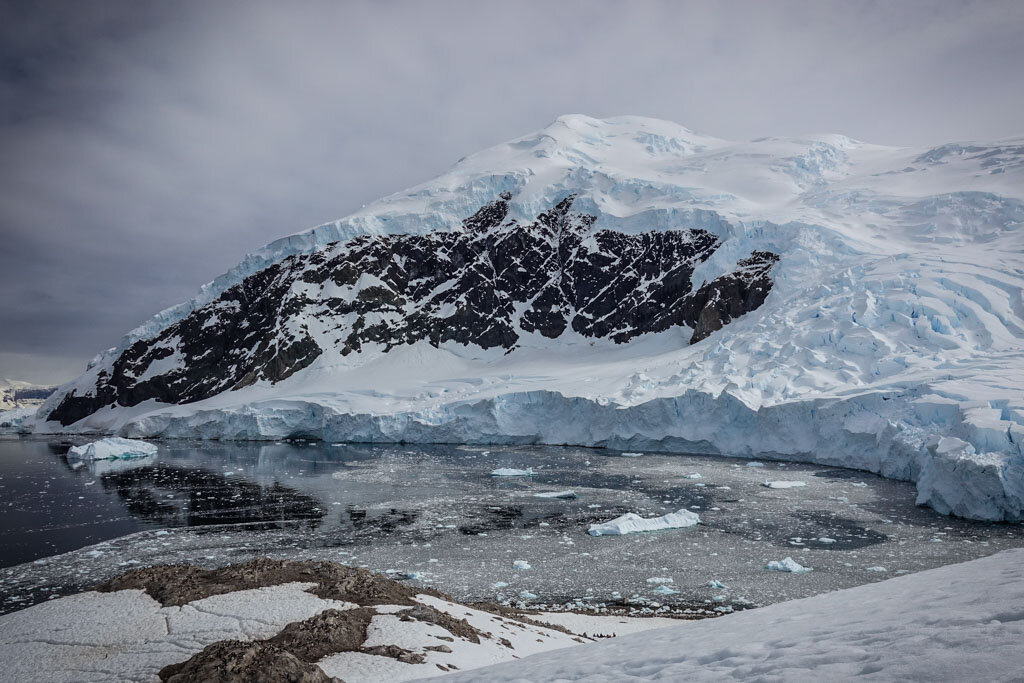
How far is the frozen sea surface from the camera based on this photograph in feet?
42.6

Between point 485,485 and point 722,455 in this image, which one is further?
point 722,455

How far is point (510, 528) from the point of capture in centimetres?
1773

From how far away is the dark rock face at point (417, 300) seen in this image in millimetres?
67500

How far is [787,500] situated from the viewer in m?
20.4

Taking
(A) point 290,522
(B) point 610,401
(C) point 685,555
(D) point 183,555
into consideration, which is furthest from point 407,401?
(C) point 685,555

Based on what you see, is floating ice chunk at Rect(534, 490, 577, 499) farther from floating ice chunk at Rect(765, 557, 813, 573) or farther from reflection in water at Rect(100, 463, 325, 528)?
floating ice chunk at Rect(765, 557, 813, 573)

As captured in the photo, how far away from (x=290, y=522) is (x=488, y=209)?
221 feet

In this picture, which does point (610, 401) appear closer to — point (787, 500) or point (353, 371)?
point (787, 500)

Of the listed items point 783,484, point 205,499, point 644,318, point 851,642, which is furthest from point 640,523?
point 644,318

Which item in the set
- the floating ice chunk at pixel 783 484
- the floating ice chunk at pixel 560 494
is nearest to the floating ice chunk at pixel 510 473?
the floating ice chunk at pixel 560 494

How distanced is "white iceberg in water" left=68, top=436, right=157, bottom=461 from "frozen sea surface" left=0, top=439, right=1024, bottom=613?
8.64 meters

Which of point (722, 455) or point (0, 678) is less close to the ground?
point (0, 678)

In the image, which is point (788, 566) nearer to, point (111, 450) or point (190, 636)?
point (190, 636)

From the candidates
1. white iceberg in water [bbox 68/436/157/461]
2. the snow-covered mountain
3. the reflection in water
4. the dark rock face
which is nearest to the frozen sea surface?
the reflection in water
